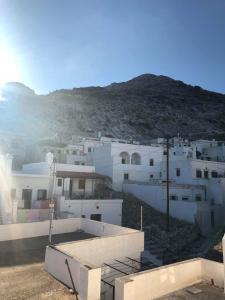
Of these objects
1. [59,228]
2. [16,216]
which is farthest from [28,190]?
[59,228]

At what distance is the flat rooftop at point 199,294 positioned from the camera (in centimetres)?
991

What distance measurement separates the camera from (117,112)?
357 ft

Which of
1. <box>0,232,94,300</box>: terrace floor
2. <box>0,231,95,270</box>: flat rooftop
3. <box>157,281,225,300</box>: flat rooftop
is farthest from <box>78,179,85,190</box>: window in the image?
<box>157,281,225,300</box>: flat rooftop

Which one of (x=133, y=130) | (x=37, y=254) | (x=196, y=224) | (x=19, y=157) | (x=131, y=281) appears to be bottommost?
(x=196, y=224)

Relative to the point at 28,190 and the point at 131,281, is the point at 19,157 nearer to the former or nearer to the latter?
the point at 28,190

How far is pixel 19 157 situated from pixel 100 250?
137ft

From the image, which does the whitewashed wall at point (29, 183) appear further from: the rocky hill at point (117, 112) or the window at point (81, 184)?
the rocky hill at point (117, 112)

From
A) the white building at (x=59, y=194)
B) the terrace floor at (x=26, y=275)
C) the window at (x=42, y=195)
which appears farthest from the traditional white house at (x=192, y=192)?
the terrace floor at (x=26, y=275)

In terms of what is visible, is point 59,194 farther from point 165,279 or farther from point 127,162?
point 165,279

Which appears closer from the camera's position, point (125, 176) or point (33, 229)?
point (33, 229)

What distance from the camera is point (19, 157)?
5266 centimetres

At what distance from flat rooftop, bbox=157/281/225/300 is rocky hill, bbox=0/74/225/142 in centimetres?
6027

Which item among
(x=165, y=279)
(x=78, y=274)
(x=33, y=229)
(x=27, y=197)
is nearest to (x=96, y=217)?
(x=27, y=197)

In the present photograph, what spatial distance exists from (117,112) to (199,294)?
101 m
